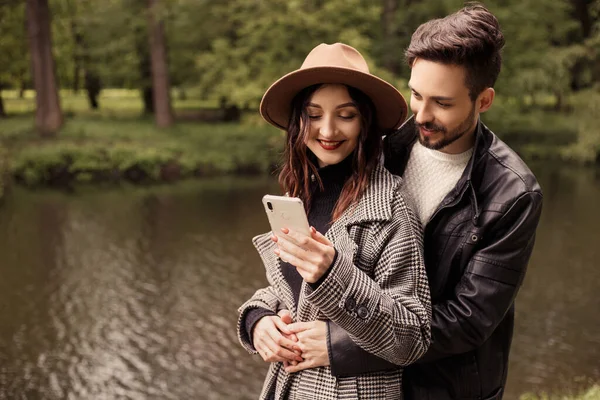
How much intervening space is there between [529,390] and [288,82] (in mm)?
6417

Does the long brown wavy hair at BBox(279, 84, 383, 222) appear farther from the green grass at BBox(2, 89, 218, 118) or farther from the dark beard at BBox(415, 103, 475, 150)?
the green grass at BBox(2, 89, 218, 118)

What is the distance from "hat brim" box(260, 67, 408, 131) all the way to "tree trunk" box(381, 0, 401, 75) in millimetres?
19210

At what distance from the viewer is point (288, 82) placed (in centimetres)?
206

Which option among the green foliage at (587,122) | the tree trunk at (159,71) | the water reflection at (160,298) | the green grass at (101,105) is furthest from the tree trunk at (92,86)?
the green foliage at (587,122)

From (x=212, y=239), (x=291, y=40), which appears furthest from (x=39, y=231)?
(x=291, y=40)

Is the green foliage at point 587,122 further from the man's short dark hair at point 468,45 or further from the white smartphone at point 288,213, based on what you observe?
the white smartphone at point 288,213

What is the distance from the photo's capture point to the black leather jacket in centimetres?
188

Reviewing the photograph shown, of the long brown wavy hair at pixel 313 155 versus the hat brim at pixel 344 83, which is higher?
the hat brim at pixel 344 83

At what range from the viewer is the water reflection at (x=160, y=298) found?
7.79 metres

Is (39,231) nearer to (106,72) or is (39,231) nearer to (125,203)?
(125,203)

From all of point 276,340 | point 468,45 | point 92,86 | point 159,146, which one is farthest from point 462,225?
point 92,86

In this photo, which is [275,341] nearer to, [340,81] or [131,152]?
[340,81]

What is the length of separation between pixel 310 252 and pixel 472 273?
1.73 feet

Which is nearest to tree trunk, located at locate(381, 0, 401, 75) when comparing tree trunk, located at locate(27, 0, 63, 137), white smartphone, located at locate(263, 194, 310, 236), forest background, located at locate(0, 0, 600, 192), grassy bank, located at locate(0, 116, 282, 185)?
forest background, located at locate(0, 0, 600, 192)
